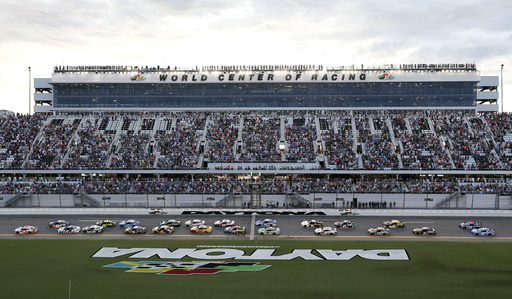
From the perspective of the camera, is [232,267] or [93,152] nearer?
[232,267]

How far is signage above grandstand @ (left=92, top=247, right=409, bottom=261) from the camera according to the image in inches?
2000

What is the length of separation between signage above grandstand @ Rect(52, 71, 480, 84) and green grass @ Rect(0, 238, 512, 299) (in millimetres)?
61223

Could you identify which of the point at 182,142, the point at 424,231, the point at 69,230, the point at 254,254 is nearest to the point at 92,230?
the point at 69,230

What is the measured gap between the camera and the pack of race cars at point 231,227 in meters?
62.7

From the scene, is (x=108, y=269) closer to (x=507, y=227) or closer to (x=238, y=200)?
(x=238, y=200)

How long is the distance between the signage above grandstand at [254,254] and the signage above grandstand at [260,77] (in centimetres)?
6306

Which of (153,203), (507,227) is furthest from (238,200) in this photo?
(507,227)

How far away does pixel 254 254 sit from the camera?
5259 cm

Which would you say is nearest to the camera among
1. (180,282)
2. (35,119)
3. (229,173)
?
(180,282)

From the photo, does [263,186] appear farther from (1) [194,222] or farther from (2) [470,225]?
(2) [470,225]

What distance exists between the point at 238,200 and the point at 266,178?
10.1 metres

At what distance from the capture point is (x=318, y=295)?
38.5 metres

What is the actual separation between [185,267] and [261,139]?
55062 mm

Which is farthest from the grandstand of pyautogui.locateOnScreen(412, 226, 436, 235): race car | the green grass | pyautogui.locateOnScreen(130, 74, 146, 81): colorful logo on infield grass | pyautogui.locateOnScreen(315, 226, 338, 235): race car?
the green grass
